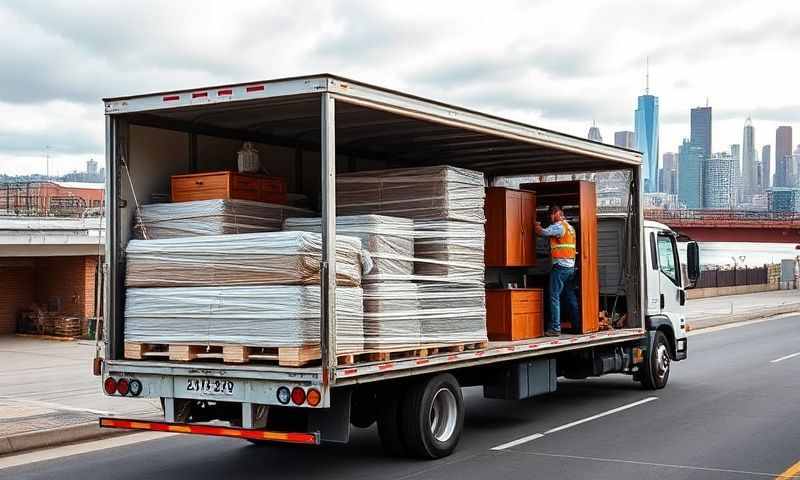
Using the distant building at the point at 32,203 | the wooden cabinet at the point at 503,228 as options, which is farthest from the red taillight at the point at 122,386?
the distant building at the point at 32,203

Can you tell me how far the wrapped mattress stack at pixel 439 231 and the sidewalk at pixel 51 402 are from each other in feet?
12.7

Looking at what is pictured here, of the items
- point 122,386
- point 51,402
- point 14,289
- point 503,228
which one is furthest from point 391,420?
point 14,289

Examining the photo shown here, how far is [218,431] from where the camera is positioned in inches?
311

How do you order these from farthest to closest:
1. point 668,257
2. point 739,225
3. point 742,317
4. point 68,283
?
1. point 739,225
2. point 742,317
3. point 68,283
4. point 668,257

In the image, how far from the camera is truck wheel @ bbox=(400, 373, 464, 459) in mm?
8938

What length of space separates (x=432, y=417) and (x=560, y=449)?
1457mm

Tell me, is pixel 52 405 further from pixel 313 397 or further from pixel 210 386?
pixel 313 397

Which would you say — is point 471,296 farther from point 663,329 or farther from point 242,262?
point 663,329

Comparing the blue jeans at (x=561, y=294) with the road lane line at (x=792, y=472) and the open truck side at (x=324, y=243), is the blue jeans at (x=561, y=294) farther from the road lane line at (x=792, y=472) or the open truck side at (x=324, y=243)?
the road lane line at (x=792, y=472)

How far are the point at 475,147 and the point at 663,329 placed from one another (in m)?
4.79

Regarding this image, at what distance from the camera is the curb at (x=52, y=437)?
1005 centimetres

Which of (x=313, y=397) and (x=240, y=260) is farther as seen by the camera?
(x=240, y=260)

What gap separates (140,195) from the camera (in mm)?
9242

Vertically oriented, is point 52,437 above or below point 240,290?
below
